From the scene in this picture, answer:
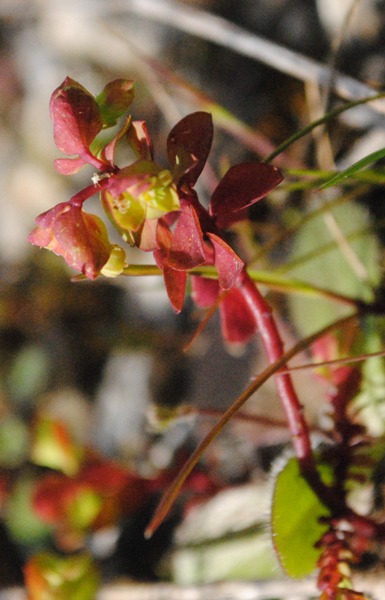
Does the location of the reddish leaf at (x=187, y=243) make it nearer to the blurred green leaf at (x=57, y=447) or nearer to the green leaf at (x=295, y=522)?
the green leaf at (x=295, y=522)

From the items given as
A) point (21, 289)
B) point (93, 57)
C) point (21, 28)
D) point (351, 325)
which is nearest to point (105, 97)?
point (351, 325)

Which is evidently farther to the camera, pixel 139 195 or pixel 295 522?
pixel 295 522

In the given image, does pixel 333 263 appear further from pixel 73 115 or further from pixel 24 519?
pixel 24 519

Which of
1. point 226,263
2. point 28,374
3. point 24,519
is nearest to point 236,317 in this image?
point 226,263

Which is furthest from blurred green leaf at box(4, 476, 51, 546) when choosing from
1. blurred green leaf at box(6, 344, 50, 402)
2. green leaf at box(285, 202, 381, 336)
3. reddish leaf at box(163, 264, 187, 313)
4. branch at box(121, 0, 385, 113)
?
branch at box(121, 0, 385, 113)

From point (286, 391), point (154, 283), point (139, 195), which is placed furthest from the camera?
point (154, 283)
